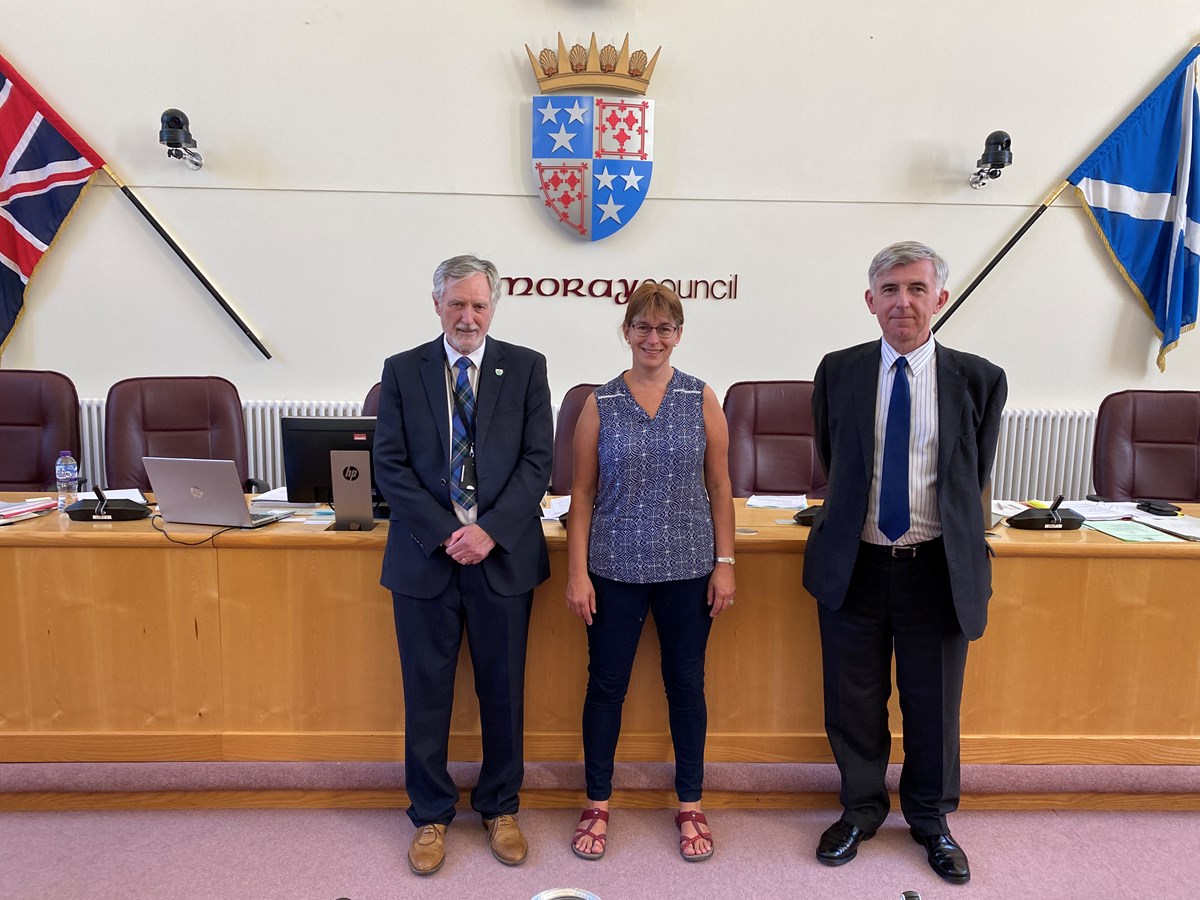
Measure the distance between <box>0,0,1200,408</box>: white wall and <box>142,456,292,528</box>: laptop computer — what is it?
222cm

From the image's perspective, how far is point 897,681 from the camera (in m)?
1.84

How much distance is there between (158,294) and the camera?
13.7ft

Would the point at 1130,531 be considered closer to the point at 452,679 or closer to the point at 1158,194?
the point at 452,679

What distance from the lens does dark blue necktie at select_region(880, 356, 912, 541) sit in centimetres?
173

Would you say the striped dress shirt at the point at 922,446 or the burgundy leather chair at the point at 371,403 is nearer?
the striped dress shirt at the point at 922,446

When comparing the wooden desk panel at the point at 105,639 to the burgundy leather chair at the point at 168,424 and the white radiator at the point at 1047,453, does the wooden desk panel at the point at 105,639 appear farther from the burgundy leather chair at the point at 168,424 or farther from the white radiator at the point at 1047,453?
the white radiator at the point at 1047,453

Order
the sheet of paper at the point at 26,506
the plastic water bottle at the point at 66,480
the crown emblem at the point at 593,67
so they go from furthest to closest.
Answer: the crown emblem at the point at 593,67 < the plastic water bottle at the point at 66,480 < the sheet of paper at the point at 26,506

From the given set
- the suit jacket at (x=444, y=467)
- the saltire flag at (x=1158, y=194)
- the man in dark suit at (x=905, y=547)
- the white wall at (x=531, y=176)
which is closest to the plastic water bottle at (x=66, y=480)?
the suit jacket at (x=444, y=467)

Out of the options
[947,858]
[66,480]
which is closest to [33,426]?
[66,480]

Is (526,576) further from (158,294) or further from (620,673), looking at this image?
(158,294)

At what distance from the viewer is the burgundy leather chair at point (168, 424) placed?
9.95 feet

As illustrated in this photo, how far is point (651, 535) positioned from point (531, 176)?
9.70 ft

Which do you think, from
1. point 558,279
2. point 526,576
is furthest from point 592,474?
point 558,279

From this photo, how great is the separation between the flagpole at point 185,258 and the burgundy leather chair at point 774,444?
2752 millimetres
